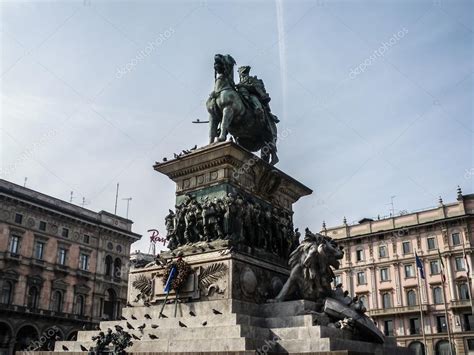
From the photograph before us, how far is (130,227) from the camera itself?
63.1 metres

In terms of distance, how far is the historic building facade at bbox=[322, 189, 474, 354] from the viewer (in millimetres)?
51844

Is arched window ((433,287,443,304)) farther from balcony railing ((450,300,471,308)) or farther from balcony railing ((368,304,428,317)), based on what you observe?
balcony railing ((450,300,471,308))

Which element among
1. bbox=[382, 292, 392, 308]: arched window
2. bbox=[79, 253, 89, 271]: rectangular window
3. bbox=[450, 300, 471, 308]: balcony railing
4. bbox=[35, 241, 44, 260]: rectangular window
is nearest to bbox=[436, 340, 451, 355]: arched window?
bbox=[450, 300, 471, 308]: balcony railing

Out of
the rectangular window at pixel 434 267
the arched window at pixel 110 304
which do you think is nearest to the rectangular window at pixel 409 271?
the rectangular window at pixel 434 267

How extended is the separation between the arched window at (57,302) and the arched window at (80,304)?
2.19 metres

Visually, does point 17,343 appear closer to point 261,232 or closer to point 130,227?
point 130,227

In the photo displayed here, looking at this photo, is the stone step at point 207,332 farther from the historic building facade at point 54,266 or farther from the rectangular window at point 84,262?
the rectangular window at point 84,262

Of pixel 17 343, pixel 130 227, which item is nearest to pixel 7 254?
pixel 17 343

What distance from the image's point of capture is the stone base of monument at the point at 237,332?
33.0 feet

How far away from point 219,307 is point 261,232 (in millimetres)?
3000

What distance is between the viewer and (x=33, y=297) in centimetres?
5122

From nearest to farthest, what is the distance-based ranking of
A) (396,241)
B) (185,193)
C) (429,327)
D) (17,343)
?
1. (185,193)
2. (17,343)
3. (429,327)
4. (396,241)

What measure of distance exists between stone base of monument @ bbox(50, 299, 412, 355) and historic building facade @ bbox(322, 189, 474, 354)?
140 feet

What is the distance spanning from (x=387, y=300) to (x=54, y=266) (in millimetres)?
36625
